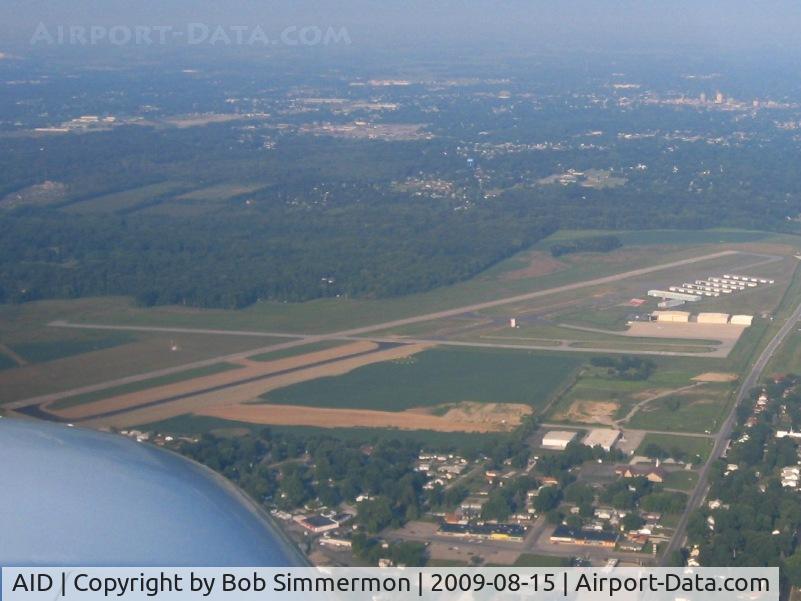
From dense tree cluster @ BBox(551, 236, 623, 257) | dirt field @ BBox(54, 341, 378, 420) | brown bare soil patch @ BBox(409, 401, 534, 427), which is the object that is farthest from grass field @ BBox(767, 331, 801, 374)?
dense tree cluster @ BBox(551, 236, 623, 257)

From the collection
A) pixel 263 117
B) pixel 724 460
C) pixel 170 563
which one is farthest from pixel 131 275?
pixel 263 117

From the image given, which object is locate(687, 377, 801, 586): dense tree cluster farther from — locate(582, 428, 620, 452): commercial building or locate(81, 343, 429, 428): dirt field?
locate(81, 343, 429, 428): dirt field

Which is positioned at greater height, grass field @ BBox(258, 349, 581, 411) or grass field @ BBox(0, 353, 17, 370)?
grass field @ BBox(0, 353, 17, 370)

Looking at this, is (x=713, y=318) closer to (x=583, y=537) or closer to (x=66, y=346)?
(x=66, y=346)

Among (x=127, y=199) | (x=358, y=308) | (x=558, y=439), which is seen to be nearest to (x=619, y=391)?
(x=558, y=439)

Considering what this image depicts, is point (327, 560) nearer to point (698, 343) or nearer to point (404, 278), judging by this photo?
point (698, 343)

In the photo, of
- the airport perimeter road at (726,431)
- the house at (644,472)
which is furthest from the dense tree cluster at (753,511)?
the house at (644,472)

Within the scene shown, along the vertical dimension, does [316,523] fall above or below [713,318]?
above
